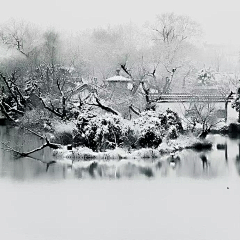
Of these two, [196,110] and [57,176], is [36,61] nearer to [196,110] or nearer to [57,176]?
[196,110]

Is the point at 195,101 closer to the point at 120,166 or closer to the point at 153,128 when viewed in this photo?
the point at 153,128

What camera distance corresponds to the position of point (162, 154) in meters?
18.6

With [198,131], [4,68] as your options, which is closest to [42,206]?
[198,131]

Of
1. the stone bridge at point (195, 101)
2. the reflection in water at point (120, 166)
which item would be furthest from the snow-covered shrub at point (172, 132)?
the stone bridge at point (195, 101)

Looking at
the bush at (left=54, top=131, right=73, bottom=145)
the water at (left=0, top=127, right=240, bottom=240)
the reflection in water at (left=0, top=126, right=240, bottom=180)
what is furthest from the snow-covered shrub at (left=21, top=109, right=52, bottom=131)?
the water at (left=0, top=127, right=240, bottom=240)

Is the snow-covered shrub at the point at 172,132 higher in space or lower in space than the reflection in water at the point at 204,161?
higher

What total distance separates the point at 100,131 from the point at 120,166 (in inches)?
74.5

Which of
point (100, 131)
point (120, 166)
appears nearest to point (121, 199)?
point (120, 166)

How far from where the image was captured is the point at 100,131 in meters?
18.3

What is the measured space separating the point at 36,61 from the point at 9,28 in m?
5.36

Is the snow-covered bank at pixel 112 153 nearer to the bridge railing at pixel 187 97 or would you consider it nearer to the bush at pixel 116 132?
the bush at pixel 116 132

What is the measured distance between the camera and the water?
434 inches

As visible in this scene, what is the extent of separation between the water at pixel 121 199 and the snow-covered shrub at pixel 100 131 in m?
1.30

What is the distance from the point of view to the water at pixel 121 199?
11.0m
